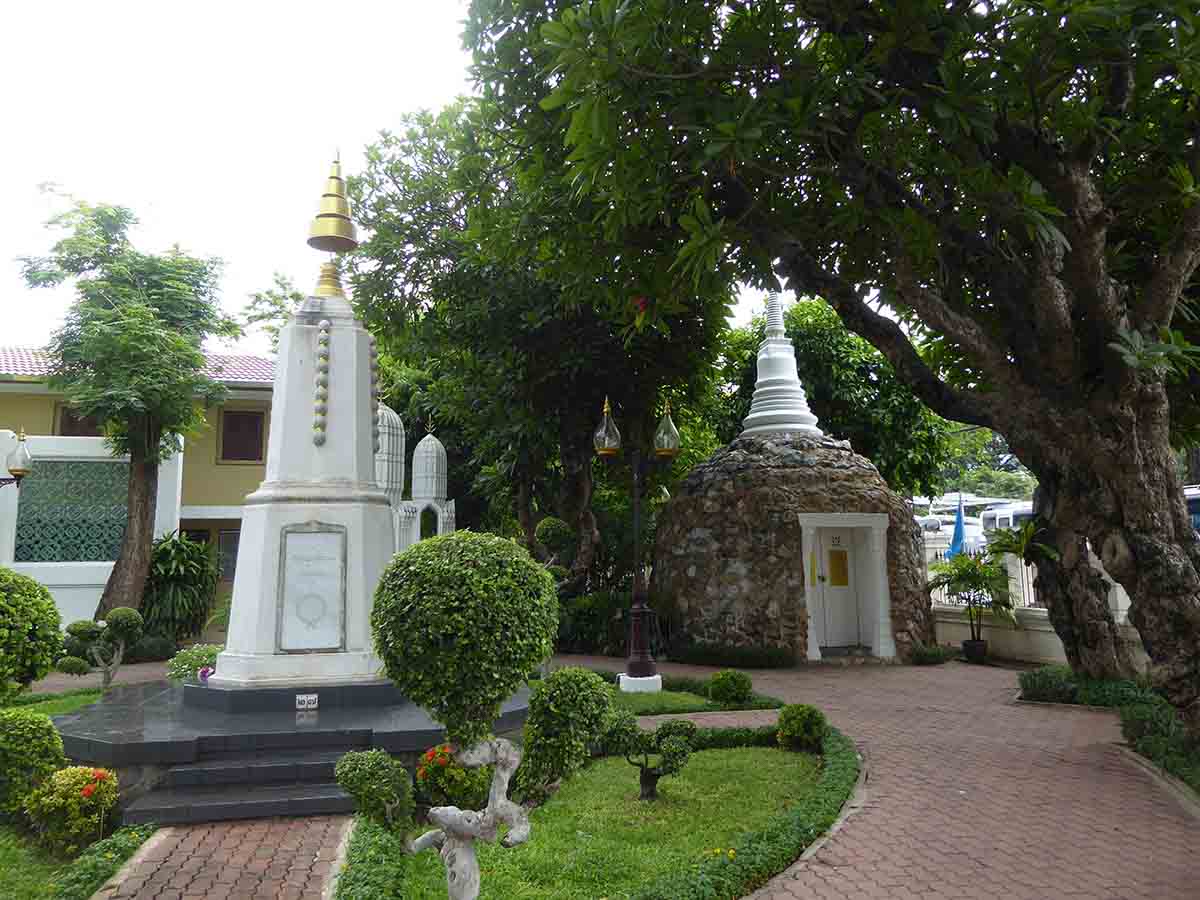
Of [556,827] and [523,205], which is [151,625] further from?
[556,827]

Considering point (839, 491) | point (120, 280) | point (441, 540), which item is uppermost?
point (120, 280)

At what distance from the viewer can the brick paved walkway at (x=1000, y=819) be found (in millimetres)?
4695

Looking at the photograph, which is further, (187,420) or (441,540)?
(187,420)

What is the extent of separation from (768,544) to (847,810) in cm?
916

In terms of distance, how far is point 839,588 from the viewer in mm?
16000

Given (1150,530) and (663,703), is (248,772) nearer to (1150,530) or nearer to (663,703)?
(663,703)

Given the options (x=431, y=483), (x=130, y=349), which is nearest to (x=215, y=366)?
(x=130, y=349)

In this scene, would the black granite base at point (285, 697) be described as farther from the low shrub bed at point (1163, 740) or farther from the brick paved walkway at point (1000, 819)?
the low shrub bed at point (1163, 740)

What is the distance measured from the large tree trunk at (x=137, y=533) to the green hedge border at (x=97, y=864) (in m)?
12.9

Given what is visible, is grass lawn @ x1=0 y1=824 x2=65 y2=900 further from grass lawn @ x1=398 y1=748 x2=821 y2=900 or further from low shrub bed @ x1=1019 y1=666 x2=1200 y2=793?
low shrub bed @ x1=1019 y1=666 x2=1200 y2=793

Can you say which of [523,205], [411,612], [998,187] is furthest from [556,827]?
[523,205]

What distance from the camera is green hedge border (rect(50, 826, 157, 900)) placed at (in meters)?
4.70

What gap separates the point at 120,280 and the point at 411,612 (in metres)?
17.0

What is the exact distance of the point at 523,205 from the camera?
9055 millimetres
